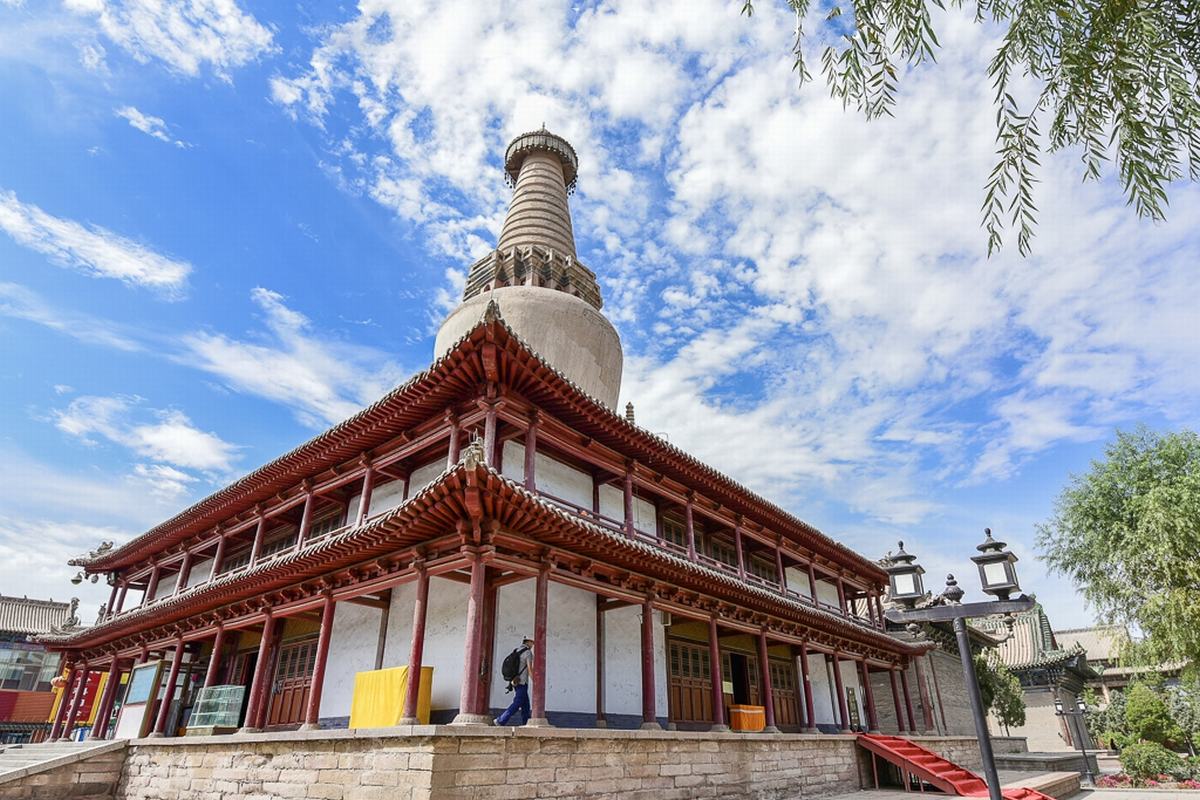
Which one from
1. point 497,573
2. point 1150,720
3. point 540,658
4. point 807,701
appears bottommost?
point 1150,720

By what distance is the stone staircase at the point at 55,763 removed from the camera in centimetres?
1238

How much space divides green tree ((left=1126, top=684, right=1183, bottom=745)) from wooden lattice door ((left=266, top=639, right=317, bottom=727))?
35.3 metres

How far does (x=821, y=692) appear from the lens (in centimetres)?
1909

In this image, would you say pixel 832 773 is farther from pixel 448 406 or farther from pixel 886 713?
pixel 448 406

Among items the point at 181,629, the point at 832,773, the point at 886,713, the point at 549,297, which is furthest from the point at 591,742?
the point at 886,713

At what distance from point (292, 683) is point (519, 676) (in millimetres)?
7577

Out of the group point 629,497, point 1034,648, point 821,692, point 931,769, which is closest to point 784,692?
point 821,692

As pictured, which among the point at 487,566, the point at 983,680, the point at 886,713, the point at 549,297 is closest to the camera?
the point at 487,566

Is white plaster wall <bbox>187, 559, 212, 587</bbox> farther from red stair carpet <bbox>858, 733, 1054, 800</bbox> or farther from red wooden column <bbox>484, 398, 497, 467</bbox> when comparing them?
red stair carpet <bbox>858, 733, 1054, 800</bbox>

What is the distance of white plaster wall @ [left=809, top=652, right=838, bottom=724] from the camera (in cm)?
1869

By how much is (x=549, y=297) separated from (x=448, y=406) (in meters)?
8.64

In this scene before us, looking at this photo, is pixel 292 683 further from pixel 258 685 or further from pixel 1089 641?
pixel 1089 641

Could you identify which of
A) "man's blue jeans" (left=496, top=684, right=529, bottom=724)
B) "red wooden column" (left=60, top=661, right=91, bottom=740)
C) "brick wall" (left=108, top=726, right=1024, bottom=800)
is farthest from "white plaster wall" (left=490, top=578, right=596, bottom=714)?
"red wooden column" (left=60, top=661, right=91, bottom=740)

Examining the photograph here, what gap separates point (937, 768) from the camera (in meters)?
15.5
